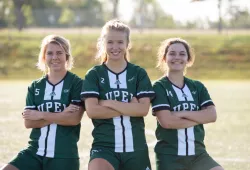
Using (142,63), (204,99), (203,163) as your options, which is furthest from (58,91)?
(142,63)

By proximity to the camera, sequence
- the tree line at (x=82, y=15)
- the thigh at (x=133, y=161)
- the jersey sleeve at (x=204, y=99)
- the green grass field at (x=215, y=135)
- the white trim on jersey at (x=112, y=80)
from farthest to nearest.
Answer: the tree line at (x=82, y=15), the green grass field at (x=215, y=135), the jersey sleeve at (x=204, y=99), the white trim on jersey at (x=112, y=80), the thigh at (x=133, y=161)

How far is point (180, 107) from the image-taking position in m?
5.27

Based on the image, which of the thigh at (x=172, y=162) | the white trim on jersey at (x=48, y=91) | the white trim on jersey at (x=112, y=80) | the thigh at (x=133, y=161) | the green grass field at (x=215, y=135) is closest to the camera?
the thigh at (x=133, y=161)

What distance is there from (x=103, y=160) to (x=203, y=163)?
0.97 m

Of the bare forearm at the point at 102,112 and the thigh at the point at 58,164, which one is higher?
the bare forearm at the point at 102,112

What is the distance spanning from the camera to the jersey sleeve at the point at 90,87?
507 centimetres

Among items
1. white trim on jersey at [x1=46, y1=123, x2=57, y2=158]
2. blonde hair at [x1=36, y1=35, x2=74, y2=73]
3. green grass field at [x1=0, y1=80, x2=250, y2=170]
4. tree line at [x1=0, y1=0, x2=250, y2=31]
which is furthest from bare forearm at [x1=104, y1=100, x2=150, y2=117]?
tree line at [x1=0, y1=0, x2=250, y2=31]

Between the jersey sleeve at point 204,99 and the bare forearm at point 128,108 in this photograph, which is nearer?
the bare forearm at point 128,108

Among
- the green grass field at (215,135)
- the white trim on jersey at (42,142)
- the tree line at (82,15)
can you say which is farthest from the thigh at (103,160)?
the tree line at (82,15)

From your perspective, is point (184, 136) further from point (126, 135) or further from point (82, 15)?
point (82, 15)

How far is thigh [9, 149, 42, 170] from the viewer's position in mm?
4980

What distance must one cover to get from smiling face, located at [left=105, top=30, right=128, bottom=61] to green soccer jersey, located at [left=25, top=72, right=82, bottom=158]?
491mm

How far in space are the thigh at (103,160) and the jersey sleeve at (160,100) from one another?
2.14 ft

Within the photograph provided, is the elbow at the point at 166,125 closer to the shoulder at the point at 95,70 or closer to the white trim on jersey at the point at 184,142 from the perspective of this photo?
the white trim on jersey at the point at 184,142
